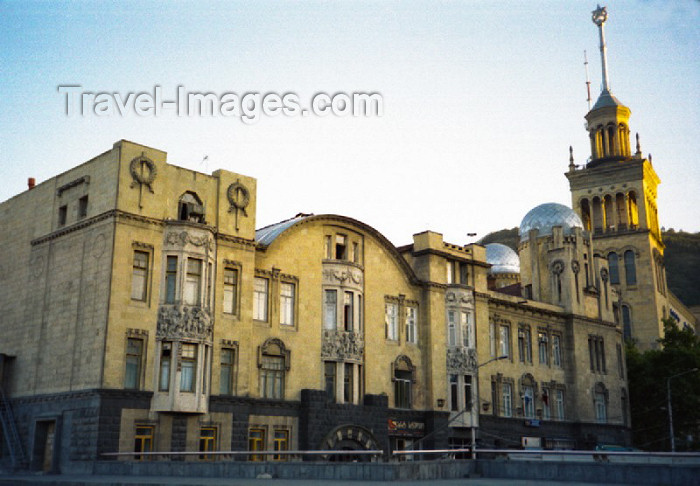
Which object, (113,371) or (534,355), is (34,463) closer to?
(113,371)

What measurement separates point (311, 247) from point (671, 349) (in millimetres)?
38750

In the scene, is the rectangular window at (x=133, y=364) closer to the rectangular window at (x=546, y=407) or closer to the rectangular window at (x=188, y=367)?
the rectangular window at (x=188, y=367)

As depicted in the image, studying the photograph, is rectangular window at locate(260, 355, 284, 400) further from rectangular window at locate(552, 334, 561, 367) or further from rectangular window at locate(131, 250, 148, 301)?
rectangular window at locate(552, 334, 561, 367)

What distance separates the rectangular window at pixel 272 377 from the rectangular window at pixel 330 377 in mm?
3025

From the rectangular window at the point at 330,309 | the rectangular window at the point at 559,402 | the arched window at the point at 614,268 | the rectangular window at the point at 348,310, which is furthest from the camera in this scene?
the arched window at the point at 614,268

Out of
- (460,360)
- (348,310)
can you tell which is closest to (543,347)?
(460,360)

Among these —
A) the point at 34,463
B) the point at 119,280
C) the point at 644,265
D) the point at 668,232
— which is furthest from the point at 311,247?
the point at 668,232

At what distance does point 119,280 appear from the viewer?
34594 millimetres

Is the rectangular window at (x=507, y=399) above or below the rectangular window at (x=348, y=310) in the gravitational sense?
below

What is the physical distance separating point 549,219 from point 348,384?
3324 centimetres

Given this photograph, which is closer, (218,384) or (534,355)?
(218,384)

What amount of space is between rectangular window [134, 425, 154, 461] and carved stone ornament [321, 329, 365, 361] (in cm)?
1120

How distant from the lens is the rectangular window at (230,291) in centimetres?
3884

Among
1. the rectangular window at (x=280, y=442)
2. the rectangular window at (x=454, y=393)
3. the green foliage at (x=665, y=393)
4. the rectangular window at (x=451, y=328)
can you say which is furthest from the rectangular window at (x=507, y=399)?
the rectangular window at (x=280, y=442)
